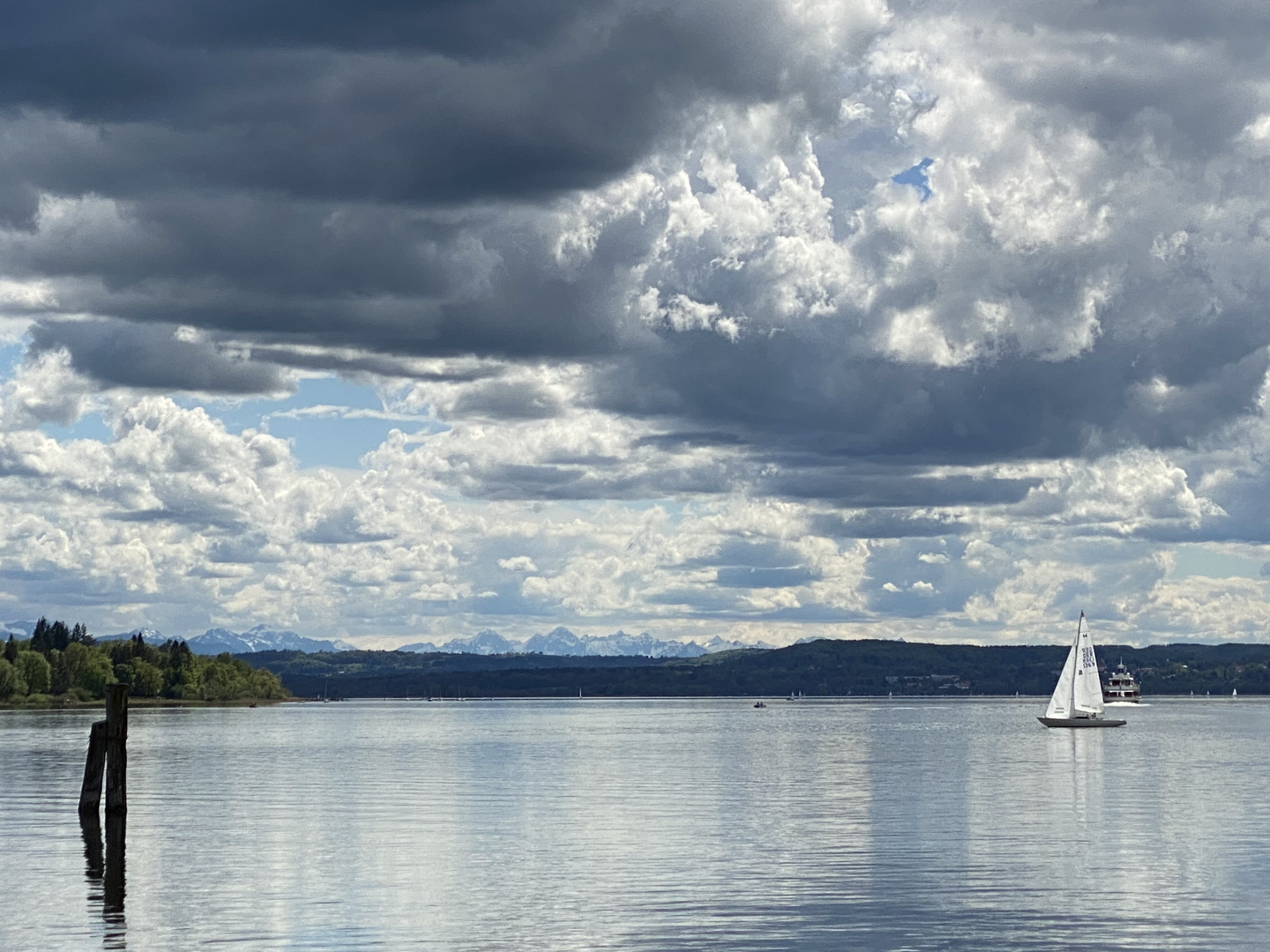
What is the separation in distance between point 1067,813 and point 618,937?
47.9 metres

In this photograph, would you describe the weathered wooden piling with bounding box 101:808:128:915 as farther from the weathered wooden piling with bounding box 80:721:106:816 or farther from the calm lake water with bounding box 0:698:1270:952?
the weathered wooden piling with bounding box 80:721:106:816

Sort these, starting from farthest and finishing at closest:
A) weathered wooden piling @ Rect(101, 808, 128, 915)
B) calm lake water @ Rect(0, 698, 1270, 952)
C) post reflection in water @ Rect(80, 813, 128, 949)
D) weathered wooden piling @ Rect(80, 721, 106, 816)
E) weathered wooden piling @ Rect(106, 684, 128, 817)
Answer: weathered wooden piling @ Rect(80, 721, 106, 816), weathered wooden piling @ Rect(106, 684, 128, 817), weathered wooden piling @ Rect(101, 808, 128, 915), post reflection in water @ Rect(80, 813, 128, 949), calm lake water @ Rect(0, 698, 1270, 952)

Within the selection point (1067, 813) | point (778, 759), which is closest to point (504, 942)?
point (1067, 813)

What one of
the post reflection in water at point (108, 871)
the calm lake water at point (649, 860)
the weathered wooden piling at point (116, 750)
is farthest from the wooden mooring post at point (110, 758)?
the calm lake water at point (649, 860)

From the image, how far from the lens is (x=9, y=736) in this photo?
195 meters

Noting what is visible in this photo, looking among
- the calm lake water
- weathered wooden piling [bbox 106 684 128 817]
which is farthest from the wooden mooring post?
the calm lake water

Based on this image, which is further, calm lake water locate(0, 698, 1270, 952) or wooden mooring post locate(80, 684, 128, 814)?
wooden mooring post locate(80, 684, 128, 814)

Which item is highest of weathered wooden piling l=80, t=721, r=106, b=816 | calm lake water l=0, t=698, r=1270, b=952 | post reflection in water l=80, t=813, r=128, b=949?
weathered wooden piling l=80, t=721, r=106, b=816

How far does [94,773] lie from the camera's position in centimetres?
8150

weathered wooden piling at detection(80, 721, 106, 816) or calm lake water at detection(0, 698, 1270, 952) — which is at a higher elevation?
weathered wooden piling at detection(80, 721, 106, 816)

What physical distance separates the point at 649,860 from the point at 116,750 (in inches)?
1137

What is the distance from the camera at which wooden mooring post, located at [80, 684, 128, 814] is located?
78562 millimetres

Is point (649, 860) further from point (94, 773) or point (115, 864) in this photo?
point (94, 773)

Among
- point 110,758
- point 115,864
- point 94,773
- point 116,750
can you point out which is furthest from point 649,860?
point 94,773
